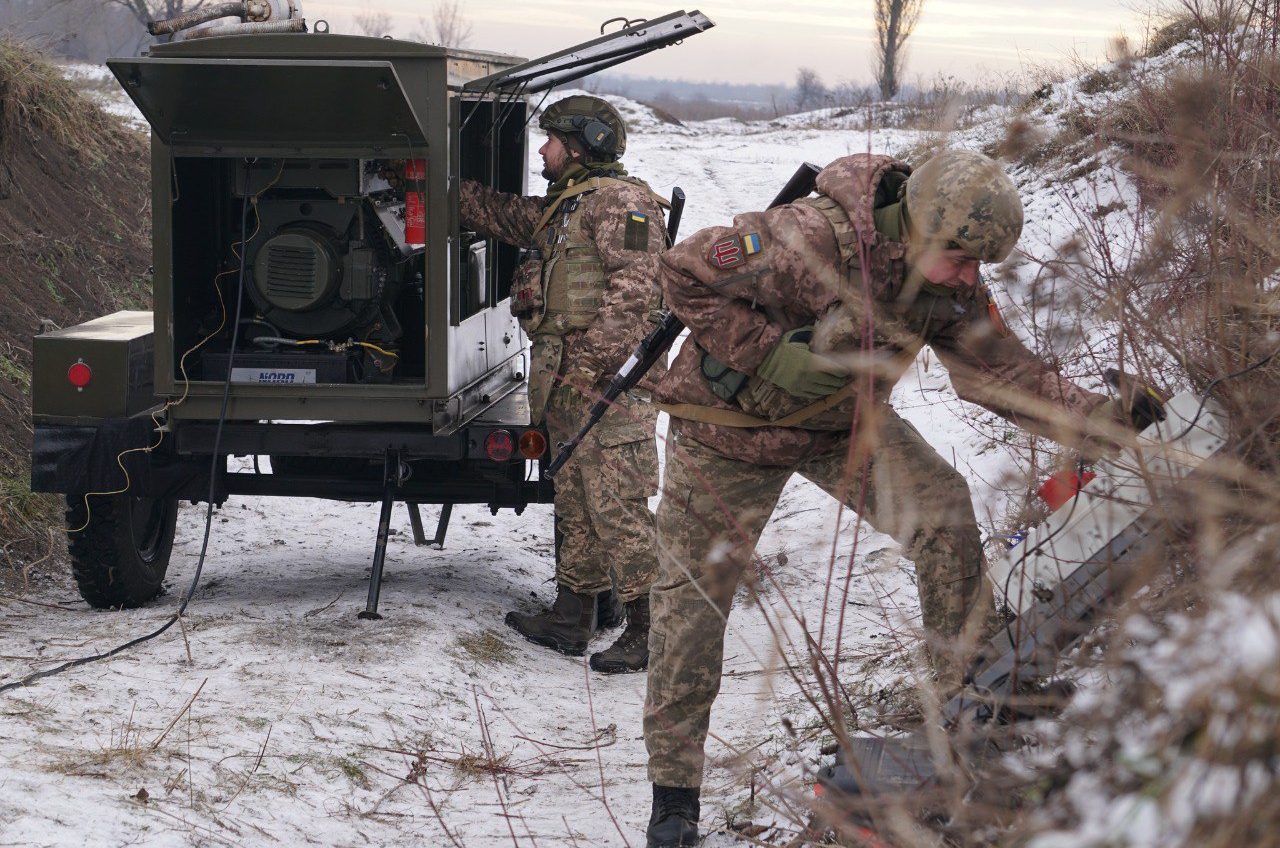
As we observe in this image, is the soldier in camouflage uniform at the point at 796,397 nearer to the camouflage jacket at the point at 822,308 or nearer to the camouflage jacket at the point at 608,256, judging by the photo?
the camouflage jacket at the point at 822,308

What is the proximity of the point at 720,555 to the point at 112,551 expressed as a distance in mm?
3343

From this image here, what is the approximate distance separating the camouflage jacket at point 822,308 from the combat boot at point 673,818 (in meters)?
0.95

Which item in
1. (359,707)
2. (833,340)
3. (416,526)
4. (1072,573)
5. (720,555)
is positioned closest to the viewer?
(1072,573)

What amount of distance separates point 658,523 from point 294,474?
281 centimetres

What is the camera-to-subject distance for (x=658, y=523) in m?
3.74

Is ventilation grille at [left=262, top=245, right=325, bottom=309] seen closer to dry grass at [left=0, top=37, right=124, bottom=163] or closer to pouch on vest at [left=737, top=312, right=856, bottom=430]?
pouch on vest at [left=737, top=312, right=856, bottom=430]

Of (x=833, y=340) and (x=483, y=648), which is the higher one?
(x=833, y=340)

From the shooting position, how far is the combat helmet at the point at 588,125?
5711 millimetres

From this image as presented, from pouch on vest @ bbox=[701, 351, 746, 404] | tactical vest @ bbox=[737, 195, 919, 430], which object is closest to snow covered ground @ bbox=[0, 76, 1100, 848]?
tactical vest @ bbox=[737, 195, 919, 430]

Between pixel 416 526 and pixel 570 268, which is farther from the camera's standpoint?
pixel 416 526

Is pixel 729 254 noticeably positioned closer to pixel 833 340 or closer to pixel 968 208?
pixel 833 340

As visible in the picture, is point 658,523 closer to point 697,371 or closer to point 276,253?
point 697,371

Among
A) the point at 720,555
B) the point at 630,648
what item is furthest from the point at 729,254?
the point at 630,648

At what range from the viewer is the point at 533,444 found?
225 inches
